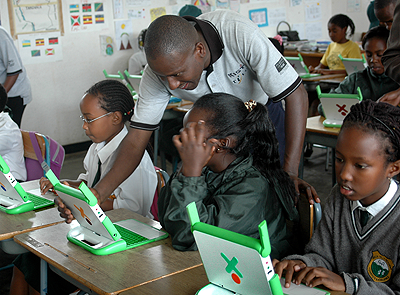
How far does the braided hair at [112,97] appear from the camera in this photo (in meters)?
2.16

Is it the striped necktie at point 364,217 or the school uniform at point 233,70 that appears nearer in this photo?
the striped necktie at point 364,217

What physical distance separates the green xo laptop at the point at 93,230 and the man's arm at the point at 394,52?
109 cm

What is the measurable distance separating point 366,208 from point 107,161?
123 cm

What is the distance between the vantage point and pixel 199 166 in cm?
131

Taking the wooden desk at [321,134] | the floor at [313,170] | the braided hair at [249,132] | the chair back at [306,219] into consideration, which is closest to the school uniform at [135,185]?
the braided hair at [249,132]

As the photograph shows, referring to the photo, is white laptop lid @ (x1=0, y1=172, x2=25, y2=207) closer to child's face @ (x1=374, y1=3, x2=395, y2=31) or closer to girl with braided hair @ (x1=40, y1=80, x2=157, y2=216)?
girl with braided hair @ (x1=40, y1=80, x2=157, y2=216)

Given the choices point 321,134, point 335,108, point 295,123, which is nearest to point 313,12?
point 335,108

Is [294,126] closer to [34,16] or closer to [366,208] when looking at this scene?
[366,208]

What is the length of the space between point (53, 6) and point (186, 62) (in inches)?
157

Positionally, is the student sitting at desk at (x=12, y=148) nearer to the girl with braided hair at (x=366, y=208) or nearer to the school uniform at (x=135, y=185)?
the school uniform at (x=135, y=185)

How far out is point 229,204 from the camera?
1339mm

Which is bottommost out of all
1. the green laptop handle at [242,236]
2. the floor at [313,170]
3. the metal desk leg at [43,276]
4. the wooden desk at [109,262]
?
the floor at [313,170]

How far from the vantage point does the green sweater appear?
132cm

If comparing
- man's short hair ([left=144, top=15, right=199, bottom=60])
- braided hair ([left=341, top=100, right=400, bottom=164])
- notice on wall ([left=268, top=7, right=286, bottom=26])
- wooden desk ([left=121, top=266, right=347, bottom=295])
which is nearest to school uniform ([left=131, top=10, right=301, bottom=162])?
man's short hair ([left=144, top=15, right=199, bottom=60])
